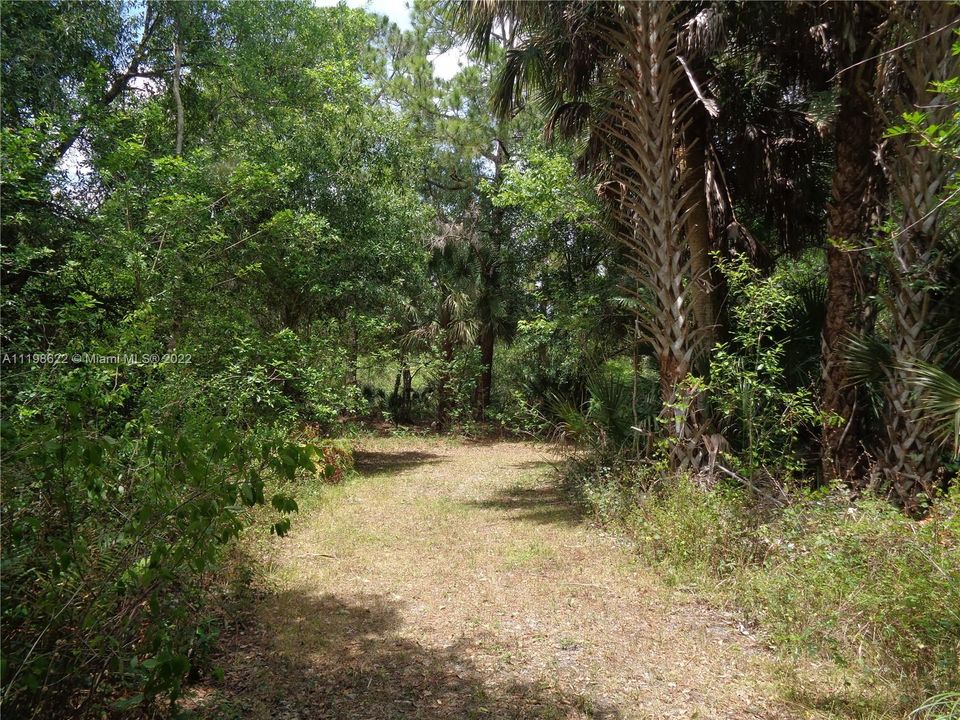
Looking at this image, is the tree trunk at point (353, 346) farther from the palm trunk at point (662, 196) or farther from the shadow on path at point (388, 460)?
the palm trunk at point (662, 196)

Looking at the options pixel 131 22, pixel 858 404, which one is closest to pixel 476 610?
pixel 858 404

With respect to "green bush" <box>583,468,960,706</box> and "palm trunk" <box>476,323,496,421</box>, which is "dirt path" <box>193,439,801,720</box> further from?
"palm trunk" <box>476,323,496,421</box>

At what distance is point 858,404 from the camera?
23.9 feet

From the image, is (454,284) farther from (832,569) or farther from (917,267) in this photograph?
(832,569)

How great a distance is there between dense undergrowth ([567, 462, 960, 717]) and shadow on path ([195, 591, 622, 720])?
1.63 meters

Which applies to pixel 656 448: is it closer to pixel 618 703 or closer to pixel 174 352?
pixel 618 703

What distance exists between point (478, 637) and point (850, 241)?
17.8ft

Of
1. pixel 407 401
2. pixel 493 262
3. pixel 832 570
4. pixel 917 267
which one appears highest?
pixel 493 262

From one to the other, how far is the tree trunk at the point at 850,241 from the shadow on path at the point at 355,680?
4595 mm

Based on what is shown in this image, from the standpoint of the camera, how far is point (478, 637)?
16.2 feet

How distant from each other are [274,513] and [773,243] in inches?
379

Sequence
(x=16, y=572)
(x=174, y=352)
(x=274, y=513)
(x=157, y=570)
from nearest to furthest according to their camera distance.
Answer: (x=16, y=572) < (x=157, y=570) < (x=174, y=352) < (x=274, y=513)

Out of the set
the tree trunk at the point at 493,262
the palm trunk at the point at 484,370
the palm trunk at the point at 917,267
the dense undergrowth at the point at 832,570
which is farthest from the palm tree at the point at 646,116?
the palm trunk at the point at 484,370

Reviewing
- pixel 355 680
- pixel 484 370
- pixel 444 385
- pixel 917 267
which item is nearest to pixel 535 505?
pixel 917 267
